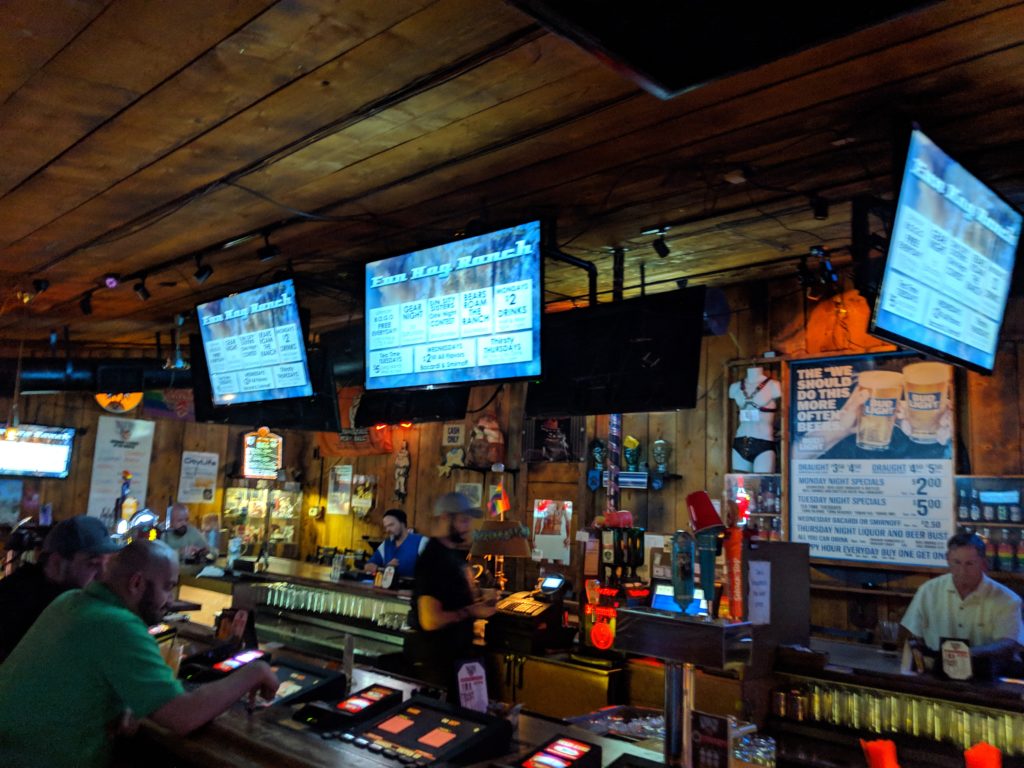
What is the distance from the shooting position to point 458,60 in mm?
2826

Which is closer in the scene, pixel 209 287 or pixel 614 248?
pixel 614 248

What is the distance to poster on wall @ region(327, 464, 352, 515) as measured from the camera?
10688mm

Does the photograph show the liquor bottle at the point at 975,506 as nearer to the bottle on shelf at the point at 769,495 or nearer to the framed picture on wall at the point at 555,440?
the bottle on shelf at the point at 769,495

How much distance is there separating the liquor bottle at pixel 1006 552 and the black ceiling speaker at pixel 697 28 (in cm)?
465

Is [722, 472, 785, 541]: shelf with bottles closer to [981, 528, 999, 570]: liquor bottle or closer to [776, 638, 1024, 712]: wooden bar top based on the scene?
[981, 528, 999, 570]: liquor bottle

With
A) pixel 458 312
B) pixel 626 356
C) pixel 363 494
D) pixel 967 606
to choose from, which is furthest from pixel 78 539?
pixel 363 494

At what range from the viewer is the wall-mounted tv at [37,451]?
30.7 ft

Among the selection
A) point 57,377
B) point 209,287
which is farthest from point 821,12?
point 57,377

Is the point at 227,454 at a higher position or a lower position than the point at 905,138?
lower

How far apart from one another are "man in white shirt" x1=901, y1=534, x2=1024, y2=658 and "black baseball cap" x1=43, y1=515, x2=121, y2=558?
13.1ft

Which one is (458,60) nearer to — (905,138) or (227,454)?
(905,138)

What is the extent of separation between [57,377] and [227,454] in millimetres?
2941

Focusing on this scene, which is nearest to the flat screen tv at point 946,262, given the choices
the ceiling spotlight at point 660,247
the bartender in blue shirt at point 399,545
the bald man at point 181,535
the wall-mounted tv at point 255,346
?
the ceiling spotlight at point 660,247

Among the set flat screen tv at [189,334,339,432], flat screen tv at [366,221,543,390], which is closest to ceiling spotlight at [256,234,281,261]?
flat screen tv at [189,334,339,432]
